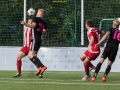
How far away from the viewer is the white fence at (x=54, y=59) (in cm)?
2155

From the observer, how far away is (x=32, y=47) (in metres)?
17.9

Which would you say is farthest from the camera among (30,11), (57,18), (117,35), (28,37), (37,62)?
(57,18)

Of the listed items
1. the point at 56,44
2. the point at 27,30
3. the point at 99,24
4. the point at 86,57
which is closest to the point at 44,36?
the point at 56,44

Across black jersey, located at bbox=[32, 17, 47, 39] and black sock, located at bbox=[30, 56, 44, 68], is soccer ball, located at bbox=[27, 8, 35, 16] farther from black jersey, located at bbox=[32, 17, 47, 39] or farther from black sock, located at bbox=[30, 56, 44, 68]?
black sock, located at bbox=[30, 56, 44, 68]

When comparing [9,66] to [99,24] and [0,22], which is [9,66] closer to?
[0,22]

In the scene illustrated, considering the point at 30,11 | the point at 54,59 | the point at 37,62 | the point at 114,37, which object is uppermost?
the point at 30,11

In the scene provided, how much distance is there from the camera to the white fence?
21.5 m

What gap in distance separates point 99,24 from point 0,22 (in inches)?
140

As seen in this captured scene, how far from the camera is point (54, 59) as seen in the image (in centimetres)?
2159

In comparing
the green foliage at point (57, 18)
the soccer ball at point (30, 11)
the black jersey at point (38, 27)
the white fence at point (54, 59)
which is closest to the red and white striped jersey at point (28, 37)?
the black jersey at point (38, 27)

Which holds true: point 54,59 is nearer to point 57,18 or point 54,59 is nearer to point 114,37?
point 57,18

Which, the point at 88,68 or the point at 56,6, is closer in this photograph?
the point at 88,68

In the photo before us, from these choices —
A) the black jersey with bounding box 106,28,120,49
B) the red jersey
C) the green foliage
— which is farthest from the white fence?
the black jersey with bounding box 106,28,120,49

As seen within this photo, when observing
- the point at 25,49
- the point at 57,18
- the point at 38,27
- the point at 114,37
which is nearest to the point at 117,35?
the point at 114,37
